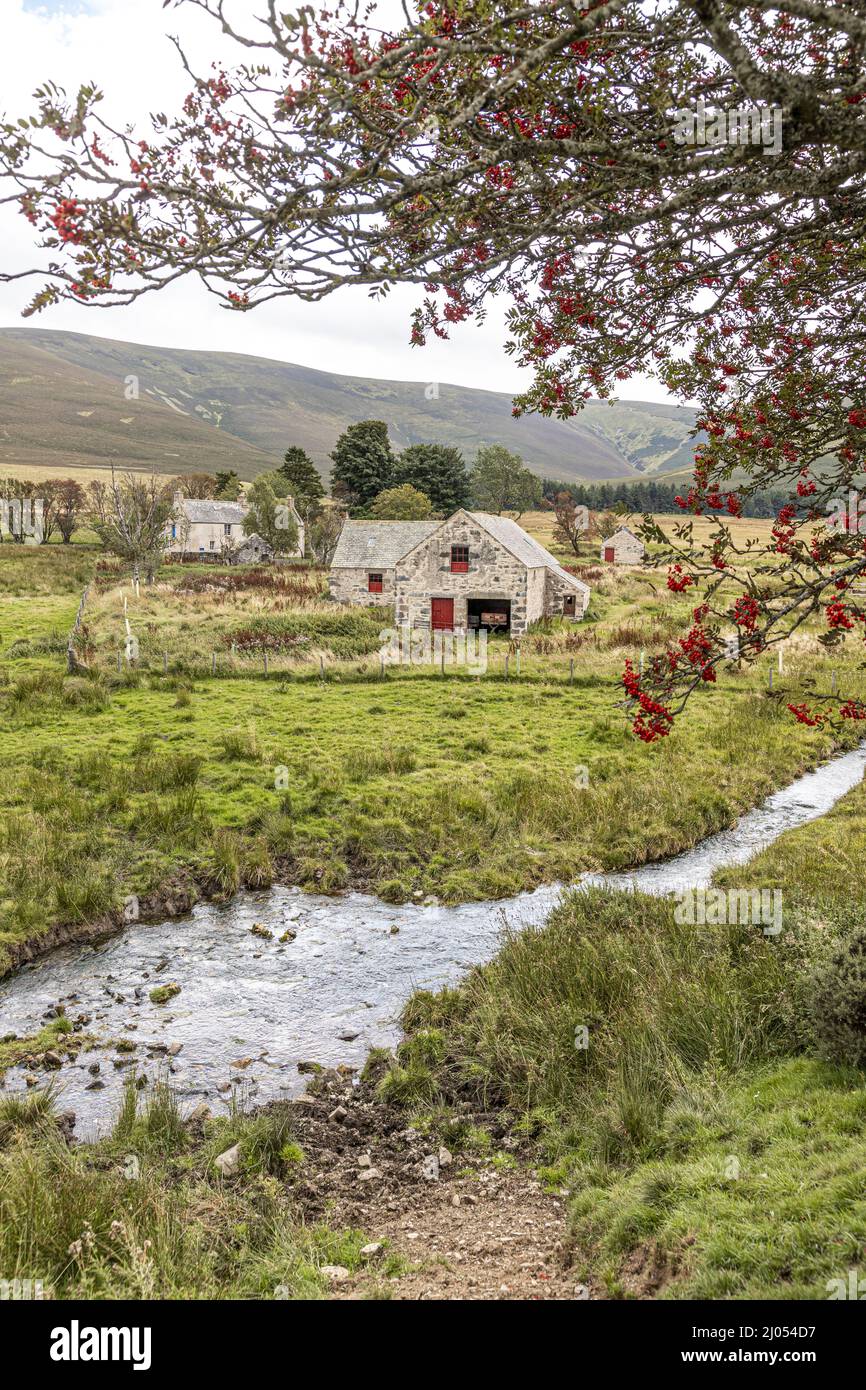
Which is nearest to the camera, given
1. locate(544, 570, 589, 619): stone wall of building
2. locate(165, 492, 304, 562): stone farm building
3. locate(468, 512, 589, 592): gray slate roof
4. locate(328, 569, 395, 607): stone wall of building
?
locate(468, 512, 589, 592): gray slate roof

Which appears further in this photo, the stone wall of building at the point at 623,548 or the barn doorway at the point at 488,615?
the stone wall of building at the point at 623,548

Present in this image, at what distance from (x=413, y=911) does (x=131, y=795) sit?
6.64 metres

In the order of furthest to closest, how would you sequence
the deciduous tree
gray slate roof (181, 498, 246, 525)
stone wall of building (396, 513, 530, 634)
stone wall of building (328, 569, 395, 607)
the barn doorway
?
gray slate roof (181, 498, 246, 525) → stone wall of building (328, 569, 395, 607) → the barn doorway → stone wall of building (396, 513, 530, 634) → the deciduous tree

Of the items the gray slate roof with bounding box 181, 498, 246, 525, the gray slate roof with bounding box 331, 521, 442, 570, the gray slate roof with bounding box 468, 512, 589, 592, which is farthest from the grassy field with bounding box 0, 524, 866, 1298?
the gray slate roof with bounding box 181, 498, 246, 525

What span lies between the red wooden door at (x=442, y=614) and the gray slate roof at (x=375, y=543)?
23.1ft

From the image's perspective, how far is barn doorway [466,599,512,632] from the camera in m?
37.4

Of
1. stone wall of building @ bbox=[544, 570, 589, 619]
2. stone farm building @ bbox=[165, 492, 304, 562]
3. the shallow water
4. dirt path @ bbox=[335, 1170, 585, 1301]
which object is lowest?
the shallow water

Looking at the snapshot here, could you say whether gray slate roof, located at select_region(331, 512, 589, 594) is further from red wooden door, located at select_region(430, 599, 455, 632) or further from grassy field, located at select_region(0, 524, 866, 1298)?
grassy field, located at select_region(0, 524, 866, 1298)

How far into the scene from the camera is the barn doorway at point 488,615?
37.4m

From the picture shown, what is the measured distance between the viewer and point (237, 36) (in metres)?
4.01

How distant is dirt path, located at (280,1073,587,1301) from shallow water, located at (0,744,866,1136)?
40.4 inches

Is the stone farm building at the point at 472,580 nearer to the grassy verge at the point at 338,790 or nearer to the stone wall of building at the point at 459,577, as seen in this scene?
the stone wall of building at the point at 459,577

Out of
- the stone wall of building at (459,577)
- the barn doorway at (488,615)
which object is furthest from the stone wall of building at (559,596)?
the barn doorway at (488,615)

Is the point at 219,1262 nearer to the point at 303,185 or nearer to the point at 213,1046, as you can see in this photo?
the point at 213,1046
